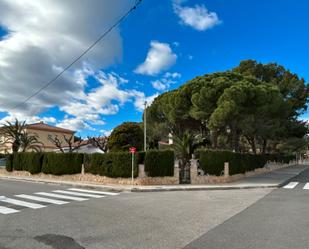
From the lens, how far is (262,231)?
7.51 metres

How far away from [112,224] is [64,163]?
63.3 feet

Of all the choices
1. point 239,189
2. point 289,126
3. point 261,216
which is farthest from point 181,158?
point 289,126

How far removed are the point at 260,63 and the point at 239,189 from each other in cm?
2564

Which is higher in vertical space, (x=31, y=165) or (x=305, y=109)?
(x=305, y=109)

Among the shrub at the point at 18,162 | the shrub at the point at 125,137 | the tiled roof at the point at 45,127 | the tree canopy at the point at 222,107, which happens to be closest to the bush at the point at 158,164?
the tree canopy at the point at 222,107

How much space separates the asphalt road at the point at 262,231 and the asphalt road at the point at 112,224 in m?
0.32

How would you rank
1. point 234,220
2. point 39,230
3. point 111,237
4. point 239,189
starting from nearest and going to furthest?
point 111,237
point 39,230
point 234,220
point 239,189

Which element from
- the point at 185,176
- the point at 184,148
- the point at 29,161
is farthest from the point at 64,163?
the point at 185,176

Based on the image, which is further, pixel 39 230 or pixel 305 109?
pixel 305 109

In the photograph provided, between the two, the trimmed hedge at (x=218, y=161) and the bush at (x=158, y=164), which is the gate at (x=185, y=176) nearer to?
the bush at (x=158, y=164)

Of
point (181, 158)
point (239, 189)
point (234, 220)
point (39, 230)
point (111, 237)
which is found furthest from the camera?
point (181, 158)

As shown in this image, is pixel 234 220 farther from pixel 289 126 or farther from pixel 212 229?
pixel 289 126

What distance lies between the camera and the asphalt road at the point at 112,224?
6535 mm

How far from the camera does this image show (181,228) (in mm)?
7875
